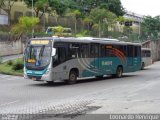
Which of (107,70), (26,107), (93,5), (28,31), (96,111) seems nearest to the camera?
(96,111)

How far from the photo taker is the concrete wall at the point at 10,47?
5375 cm

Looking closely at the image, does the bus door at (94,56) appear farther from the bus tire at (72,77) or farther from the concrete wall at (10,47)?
the concrete wall at (10,47)

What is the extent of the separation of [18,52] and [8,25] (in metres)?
11.8

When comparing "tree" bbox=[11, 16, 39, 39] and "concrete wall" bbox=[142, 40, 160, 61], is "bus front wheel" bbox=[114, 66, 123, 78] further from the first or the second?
"concrete wall" bbox=[142, 40, 160, 61]

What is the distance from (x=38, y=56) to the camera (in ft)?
82.0

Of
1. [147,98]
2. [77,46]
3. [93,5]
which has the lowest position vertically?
[147,98]

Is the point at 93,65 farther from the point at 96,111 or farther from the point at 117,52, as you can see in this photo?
the point at 96,111

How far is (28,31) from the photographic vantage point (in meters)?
55.2

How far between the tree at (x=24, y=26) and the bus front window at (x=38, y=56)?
2740 centimetres

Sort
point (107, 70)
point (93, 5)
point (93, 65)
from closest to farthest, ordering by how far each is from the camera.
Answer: point (93, 65)
point (107, 70)
point (93, 5)

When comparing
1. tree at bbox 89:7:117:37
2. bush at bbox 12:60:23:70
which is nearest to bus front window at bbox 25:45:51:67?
bush at bbox 12:60:23:70

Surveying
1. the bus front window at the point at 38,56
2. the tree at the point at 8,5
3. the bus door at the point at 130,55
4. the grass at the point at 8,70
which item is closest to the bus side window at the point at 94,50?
the bus front window at the point at 38,56

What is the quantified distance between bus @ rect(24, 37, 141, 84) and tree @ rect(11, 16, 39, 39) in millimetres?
22089

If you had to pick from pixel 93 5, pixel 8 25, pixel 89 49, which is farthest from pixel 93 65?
pixel 93 5
